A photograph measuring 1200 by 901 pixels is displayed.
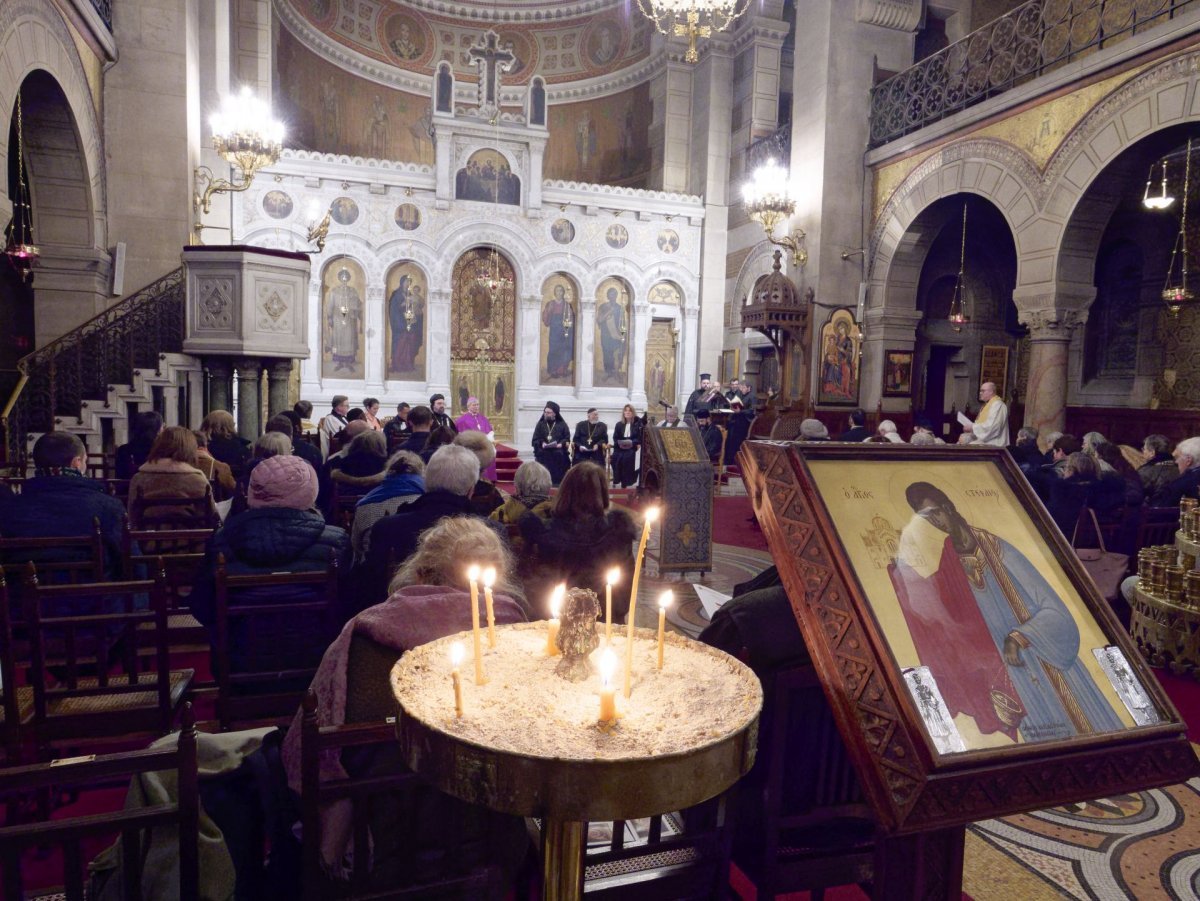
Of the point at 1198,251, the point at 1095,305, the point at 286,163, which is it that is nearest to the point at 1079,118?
the point at 1198,251

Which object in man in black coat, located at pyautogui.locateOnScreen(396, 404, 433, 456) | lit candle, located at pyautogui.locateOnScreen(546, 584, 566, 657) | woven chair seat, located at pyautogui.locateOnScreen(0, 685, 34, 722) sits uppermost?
man in black coat, located at pyautogui.locateOnScreen(396, 404, 433, 456)

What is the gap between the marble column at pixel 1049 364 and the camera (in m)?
8.87

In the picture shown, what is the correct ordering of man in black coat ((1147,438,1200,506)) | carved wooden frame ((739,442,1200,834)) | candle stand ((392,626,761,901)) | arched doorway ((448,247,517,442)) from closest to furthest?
1. candle stand ((392,626,761,901))
2. carved wooden frame ((739,442,1200,834))
3. man in black coat ((1147,438,1200,506))
4. arched doorway ((448,247,517,442))

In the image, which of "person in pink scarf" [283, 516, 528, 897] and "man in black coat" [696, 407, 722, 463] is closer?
"person in pink scarf" [283, 516, 528, 897]

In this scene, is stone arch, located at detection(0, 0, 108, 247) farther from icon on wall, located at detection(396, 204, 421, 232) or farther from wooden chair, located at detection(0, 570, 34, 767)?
icon on wall, located at detection(396, 204, 421, 232)

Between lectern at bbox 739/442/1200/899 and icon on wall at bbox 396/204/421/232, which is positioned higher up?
icon on wall at bbox 396/204/421/232

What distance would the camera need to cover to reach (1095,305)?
38.1 feet

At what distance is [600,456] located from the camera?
11.3 metres

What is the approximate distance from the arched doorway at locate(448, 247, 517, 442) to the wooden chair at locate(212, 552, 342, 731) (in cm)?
1307

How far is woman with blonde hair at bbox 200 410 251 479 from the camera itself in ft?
19.0

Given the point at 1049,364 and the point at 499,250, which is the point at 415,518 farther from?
the point at 499,250

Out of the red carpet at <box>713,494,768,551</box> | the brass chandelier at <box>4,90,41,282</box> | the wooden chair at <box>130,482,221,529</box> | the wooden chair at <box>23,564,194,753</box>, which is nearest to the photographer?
the wooden chair at <box>23,564,194,753</box>

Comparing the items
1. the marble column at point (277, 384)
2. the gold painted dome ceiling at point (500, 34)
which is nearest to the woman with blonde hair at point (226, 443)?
the marble column at point (277, 384)

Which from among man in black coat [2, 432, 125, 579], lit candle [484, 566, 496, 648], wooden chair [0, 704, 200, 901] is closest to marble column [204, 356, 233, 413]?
man in black coat [2, 432, 125, 579]
